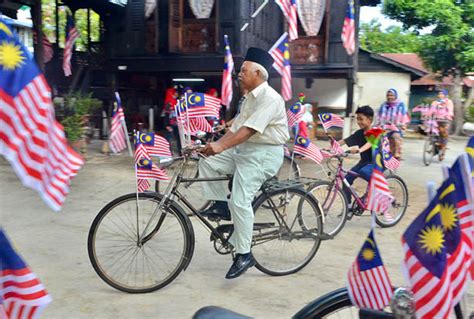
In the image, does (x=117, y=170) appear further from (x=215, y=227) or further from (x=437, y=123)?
(x=437, y=123)

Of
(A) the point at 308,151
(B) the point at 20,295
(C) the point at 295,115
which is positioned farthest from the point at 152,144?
(C) the point at 295,115

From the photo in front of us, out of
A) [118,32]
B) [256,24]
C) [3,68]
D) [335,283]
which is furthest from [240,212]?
[118,32]

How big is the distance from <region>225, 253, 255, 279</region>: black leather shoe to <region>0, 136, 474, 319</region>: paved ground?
16 cm

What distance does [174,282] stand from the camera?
4113 millimetres

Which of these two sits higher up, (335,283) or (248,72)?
(248,72)

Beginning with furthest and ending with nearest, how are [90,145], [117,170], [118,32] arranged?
1. [118,32]
2. [90,145]
3. [117,170]

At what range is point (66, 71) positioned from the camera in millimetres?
13266

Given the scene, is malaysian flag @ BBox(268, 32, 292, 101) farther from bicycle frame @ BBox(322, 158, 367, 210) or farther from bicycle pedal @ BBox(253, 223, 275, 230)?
bicycle pedal @ BBox(253, 223, 275, 230)

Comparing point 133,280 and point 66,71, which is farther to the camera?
point 66,71

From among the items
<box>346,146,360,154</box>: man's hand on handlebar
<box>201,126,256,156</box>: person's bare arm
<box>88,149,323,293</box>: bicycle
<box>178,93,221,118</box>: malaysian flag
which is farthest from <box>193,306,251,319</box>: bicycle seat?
<box>178,93,221,118</box>: malaysian flag

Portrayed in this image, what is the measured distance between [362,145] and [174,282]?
9.76 ft

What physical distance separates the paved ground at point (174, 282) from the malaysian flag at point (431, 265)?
74.7 inches

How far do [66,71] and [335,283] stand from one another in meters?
11.4

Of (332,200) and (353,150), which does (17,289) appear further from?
(353,150)
